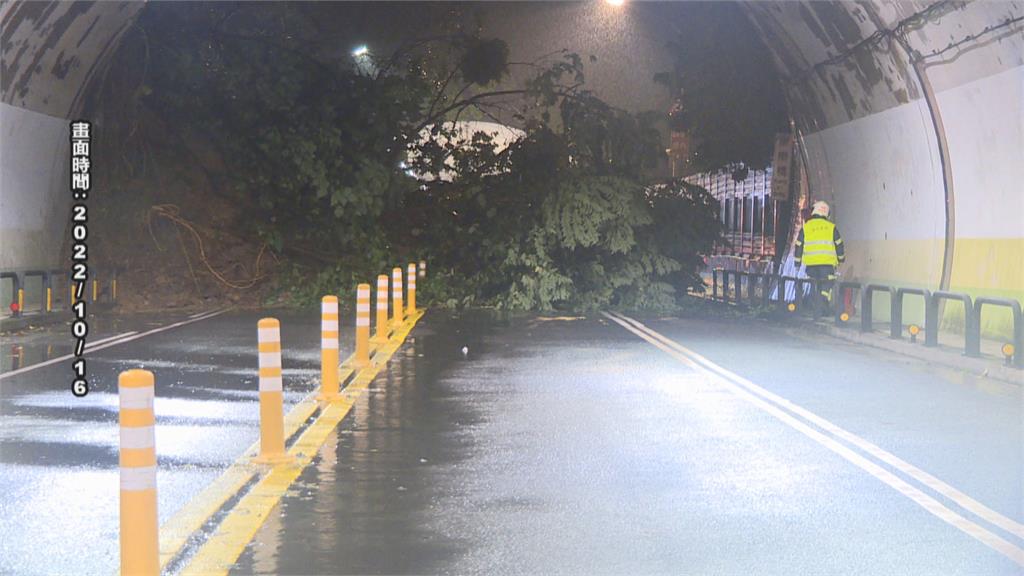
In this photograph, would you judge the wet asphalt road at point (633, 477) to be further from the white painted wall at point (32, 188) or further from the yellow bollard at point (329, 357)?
the white painted wall at point (32, 188)

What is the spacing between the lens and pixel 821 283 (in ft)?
83.5

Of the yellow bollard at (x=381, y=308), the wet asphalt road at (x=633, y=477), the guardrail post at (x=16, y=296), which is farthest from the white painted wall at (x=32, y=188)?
the wet asphalt road at (x=633, y=477)

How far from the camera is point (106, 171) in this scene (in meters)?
32.2

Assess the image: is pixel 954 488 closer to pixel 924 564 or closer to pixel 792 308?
pixel 924 564

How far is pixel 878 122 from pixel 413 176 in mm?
11880

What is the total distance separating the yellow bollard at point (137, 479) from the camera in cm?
661

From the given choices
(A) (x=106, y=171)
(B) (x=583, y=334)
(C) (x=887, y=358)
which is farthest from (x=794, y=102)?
(A) (x=106, y=171)

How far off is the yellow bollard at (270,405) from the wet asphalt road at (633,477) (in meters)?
0.33

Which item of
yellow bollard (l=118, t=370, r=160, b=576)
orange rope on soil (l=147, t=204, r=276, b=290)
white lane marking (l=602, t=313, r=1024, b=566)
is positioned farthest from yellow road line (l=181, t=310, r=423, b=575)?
orange rope on soil (l=147, t=204, r=276, b=290)

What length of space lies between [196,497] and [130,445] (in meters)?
2.64

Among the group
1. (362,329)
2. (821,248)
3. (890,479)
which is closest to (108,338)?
(362,329)

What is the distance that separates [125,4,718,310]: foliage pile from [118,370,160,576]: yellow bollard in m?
23.7

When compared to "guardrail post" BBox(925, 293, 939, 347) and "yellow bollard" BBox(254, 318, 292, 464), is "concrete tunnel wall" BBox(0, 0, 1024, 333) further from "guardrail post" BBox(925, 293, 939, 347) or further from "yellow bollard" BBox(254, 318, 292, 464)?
"yellow bollard" BBox(254, 318, 292, 464)

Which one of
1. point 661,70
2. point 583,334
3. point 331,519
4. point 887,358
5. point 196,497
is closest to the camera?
Answer: point 331,519
